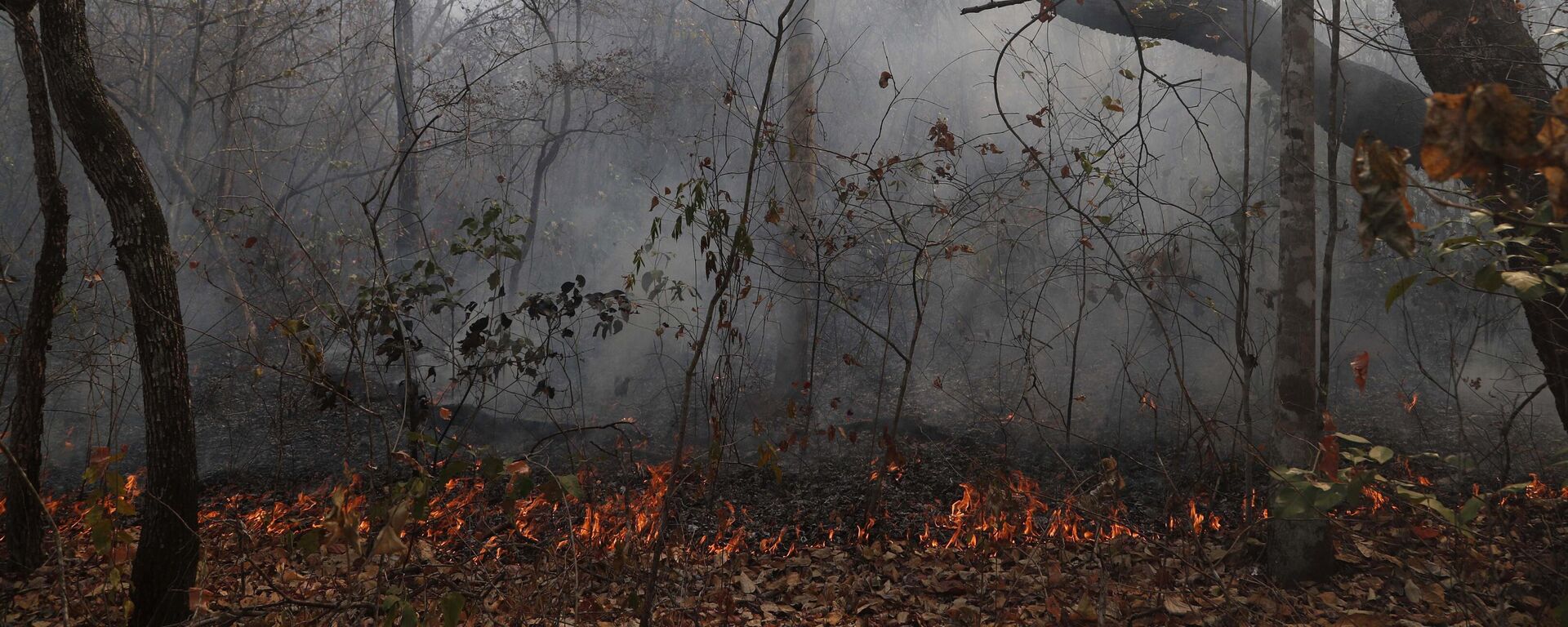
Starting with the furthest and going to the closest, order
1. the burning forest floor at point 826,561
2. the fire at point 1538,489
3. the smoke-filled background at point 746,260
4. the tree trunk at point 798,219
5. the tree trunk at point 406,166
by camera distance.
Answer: the tree trunk at point 406,166 → the tree trunk at point 798,219 → the smoke-filled background at point 746,260 → the fire at point 1538,489 → the burning forest floor at point 826,561

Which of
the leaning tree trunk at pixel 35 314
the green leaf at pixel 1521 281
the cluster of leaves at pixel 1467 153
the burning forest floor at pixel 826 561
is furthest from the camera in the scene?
the leaning tree trunk at pixel 35 314

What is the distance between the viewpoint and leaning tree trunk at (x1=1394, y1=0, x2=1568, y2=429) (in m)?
3.01

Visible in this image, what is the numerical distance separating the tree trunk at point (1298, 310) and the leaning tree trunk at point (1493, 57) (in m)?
0.49

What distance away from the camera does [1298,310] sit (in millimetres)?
3156

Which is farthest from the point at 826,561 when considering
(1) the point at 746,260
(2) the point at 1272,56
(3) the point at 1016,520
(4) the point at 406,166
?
(4) the point at 406,166

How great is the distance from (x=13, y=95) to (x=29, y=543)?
16803 mm

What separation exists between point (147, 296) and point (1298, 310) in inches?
168

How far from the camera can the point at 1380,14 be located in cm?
1339

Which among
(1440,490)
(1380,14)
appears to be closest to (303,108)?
(1440,490)

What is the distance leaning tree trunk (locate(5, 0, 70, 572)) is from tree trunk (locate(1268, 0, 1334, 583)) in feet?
15.7

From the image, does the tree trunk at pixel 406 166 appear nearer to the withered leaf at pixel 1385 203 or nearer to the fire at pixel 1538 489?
the withered leaf at pixel 1385 203

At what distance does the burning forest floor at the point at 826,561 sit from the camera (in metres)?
2.62

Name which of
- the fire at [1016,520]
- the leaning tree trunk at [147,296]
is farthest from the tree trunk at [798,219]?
the leaning tree trunk at [147,296]

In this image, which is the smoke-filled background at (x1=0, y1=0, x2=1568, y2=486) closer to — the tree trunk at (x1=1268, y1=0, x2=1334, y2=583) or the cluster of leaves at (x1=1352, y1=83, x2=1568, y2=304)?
the tree trunk at (x1=1268, y1=0, x2=1334, y2=583)
